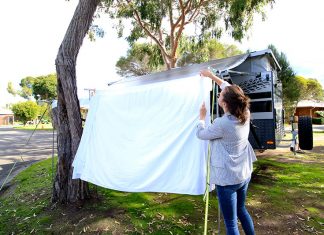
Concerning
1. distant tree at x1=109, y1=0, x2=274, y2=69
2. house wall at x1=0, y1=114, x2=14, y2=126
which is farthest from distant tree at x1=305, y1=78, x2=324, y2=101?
house wall at x1=0, y1=114, x2=14, y2=126

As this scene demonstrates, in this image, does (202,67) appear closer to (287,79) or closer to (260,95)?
(260,95)

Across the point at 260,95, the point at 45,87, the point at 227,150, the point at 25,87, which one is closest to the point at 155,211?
the point at 227,150

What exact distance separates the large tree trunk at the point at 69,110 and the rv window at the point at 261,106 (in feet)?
12.0

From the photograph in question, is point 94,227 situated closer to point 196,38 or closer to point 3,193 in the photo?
point 3,193

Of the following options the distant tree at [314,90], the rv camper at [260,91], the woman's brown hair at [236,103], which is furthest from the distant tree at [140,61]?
the distant tree at [314,90]

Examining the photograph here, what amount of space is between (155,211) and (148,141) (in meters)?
1.63

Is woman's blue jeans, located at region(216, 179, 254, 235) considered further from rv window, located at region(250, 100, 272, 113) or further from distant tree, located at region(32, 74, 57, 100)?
distant tree, located at region(32, 74, 57, 100)

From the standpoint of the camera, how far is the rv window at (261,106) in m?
5.83

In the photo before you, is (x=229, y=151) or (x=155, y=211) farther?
(x=155, y=211)

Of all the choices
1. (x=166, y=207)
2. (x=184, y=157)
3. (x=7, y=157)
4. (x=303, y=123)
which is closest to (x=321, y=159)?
(x=303, y=123)

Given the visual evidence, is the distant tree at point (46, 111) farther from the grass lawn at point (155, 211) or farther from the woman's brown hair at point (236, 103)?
the woman's brown hair at point (236, 103)

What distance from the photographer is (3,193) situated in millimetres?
Result: 6512

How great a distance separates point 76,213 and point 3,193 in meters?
3.04

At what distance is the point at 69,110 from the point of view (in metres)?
4.84
